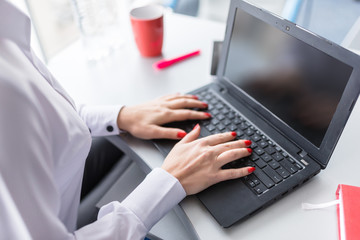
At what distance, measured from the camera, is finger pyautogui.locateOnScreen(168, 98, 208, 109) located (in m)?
0.73

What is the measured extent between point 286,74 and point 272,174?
0.21 m

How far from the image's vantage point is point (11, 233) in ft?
1.40

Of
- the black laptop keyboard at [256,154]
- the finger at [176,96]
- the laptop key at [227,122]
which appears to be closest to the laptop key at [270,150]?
the black laptop keyboard at [256,154]

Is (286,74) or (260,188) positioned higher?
(286,74)

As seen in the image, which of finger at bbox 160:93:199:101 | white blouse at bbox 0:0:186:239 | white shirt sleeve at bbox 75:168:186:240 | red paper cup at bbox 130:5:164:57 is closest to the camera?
white blouse at bbox 0:0:186:239

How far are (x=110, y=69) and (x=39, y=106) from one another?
0.48m

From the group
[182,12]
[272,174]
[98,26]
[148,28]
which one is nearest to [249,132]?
[272,174]

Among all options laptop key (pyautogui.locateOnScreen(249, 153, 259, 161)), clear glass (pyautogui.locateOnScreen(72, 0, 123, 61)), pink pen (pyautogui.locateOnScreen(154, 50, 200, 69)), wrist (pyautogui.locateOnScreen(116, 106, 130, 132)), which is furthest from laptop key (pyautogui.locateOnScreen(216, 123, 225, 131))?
clear glass (pyautogui.locateOnScreen(72, 0, 123, 61))

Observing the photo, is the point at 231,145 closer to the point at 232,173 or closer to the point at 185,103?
the point at 232,173

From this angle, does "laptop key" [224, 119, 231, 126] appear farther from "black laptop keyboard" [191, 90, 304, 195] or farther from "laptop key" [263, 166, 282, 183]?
"laptop key" [263, 166, 282, 183]

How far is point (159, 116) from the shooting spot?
0.71 metres

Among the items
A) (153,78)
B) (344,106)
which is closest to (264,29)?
(344,106)

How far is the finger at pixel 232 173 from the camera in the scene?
1.88 feet

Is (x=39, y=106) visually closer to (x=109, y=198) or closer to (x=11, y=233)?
(x=11, y=233)
